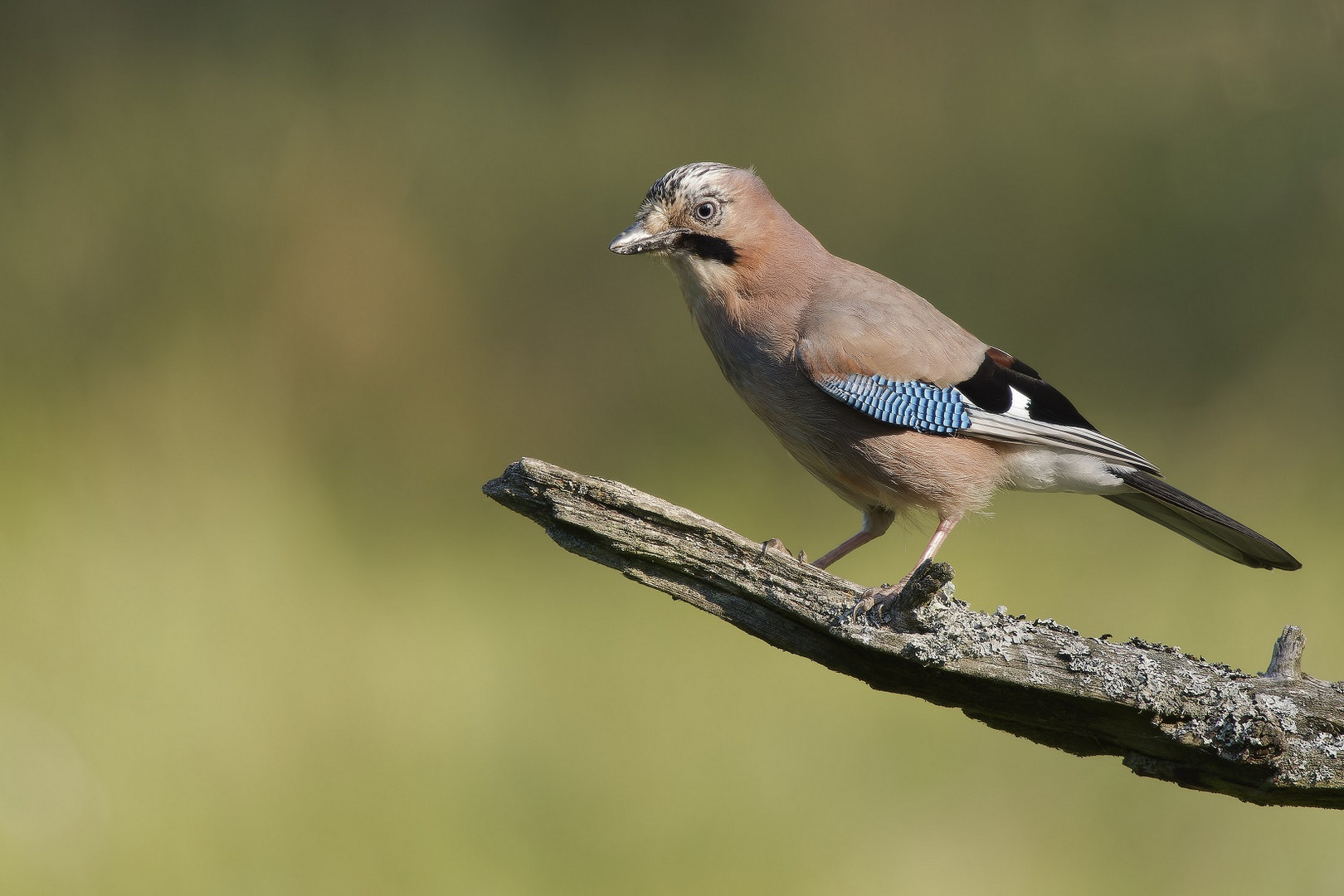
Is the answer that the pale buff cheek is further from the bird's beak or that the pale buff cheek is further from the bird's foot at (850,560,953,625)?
the bird's foot at (850,560,953,625)

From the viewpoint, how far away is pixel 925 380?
9.70ft

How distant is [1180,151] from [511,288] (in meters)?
2.81

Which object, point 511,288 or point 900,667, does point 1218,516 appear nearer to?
point 900,667

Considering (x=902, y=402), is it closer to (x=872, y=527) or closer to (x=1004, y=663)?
(x=872, y=527)

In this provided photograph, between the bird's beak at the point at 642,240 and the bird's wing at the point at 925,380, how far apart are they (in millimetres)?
367

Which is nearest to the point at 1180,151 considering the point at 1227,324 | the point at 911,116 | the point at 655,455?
the point at 1227,324

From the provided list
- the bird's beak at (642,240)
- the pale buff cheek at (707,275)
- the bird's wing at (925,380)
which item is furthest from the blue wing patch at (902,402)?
the bird's beak at (642,240)

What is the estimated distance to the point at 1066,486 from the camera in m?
3.14

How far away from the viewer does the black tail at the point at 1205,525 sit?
2816 mm

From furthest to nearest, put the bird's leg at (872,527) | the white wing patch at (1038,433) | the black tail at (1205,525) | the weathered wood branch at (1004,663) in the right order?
the bird's leg at (872,527), the white wing patch at (1038,433), the black tail at (1205,525), the weathered wood branch at (1004,663)

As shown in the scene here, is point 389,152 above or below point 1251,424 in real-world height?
below

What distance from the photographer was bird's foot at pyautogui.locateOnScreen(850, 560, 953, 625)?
83.0 inches

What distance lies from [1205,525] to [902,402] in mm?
748

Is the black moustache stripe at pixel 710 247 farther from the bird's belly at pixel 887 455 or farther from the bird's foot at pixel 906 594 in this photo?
the bird's foot at pixel 906 594
